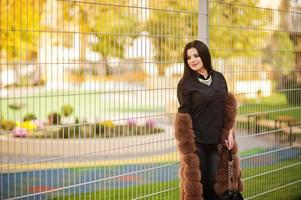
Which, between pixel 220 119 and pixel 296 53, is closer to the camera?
pixel 220 119

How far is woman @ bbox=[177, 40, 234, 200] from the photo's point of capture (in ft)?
17.2

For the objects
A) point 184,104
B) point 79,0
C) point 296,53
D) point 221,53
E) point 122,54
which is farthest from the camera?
point 296,53

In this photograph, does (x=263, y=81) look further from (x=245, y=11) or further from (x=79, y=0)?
(x=79, y=0)

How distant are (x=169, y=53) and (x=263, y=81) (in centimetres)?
179

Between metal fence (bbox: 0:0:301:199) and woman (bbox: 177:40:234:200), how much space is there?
414 mm

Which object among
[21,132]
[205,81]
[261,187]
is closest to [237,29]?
[205,81]

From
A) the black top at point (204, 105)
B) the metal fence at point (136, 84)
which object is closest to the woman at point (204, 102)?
the black top at point (204, 105)

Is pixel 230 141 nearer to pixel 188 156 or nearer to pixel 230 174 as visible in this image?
pixel 230 174

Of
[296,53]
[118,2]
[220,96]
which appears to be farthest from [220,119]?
[296,53]

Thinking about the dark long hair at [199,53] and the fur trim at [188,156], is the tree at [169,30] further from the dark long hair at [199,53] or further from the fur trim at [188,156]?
the fur trim at [188,156]

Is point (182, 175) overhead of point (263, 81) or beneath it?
beneath

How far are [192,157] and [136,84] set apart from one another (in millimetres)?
855

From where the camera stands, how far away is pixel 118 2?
5.28 meters

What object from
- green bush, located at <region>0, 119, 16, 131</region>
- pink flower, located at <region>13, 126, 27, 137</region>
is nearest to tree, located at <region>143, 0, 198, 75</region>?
green bush, located at <region>0, 119, 16, 131</region>
